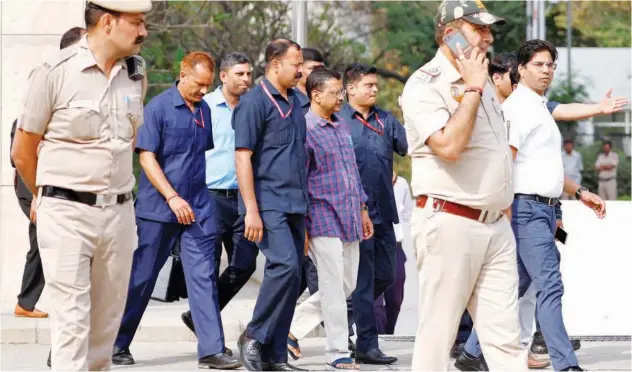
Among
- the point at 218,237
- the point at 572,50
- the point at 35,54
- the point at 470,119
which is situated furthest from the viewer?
the point at 572,50

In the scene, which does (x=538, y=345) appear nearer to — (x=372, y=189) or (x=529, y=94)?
(x=372, y=189)

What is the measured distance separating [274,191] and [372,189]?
3.65ft

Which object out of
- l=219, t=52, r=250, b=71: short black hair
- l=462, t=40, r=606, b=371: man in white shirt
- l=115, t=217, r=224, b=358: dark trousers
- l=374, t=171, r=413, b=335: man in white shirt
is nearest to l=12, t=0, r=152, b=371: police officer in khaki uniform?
l=115, t=217, r=224, b=358: dark trousers

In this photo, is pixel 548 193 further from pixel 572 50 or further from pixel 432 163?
pixel 572 50

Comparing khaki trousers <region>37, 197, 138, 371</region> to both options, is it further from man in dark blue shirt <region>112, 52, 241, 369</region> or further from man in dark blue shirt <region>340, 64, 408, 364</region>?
man in dark blue shirt <region>340, 64, 408, 364</region>

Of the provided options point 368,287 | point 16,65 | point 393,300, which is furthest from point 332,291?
point 16,65

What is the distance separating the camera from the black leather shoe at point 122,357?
8734 millimetres

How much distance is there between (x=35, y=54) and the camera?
10.7 metres

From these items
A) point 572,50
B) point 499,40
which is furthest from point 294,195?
point 572,50

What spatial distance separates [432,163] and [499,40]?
18.8 m

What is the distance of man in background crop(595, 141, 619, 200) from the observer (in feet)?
82.1

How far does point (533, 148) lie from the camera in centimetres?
834

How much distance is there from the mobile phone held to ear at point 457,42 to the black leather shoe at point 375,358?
3340 mm

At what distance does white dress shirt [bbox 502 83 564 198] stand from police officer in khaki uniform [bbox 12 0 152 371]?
2.90 meters
